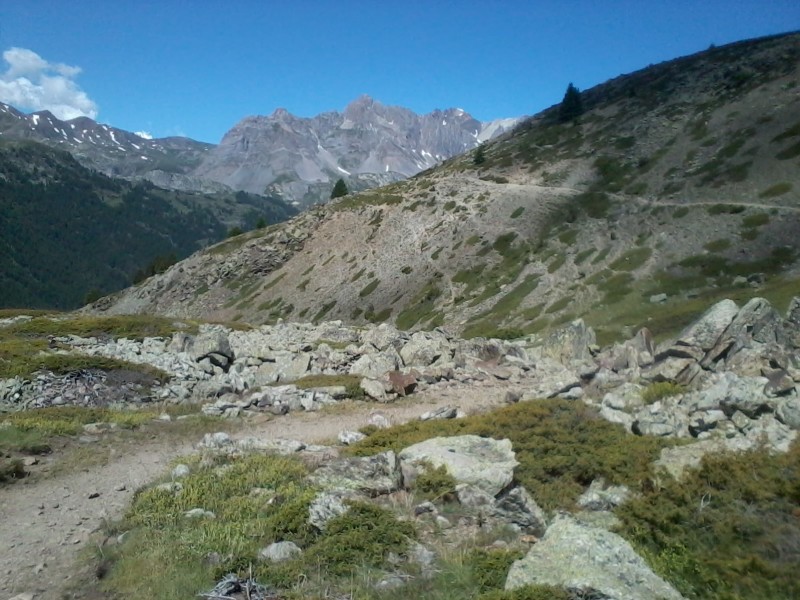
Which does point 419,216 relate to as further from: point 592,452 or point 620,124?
point 592,452

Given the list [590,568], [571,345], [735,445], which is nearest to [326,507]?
[590,568]

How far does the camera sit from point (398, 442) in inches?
648

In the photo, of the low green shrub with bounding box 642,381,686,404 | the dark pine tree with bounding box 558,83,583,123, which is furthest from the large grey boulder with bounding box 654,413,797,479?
the dark pine tree with bounding box 558,83,583,123

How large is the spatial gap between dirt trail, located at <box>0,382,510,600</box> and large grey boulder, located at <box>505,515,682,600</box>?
7373mm

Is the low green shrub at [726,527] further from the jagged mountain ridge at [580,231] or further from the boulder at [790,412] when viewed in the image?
the jagged mountain ridge at [580,231]

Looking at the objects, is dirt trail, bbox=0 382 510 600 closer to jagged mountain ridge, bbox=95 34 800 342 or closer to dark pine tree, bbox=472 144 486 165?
jagged mountain ridge, bbox=95 34 800 342

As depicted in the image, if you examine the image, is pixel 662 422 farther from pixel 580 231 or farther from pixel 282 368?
pixel 580 231

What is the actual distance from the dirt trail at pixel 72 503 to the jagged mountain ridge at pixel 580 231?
3179 centimetres

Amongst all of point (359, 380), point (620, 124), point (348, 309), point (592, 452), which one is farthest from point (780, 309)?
point (620, 124)

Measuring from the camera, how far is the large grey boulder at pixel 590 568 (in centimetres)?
788

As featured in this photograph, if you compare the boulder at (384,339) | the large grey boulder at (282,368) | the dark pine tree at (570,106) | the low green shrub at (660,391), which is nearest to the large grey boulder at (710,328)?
Result: the low green shrub at (660,391)

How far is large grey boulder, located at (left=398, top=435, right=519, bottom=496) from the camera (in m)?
12.5

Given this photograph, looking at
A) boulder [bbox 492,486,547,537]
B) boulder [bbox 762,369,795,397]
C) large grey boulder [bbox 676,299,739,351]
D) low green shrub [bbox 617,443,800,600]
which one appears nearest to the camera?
low green shrub [bbox 617,443,800,600]

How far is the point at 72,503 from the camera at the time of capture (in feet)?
43.4
